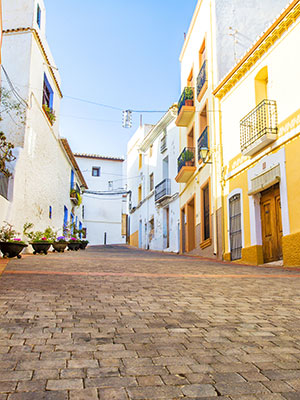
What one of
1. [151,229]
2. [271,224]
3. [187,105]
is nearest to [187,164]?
[187,105]

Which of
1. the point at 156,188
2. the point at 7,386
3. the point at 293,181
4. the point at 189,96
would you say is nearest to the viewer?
the point at 7,386

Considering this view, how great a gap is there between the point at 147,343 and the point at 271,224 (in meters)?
8.92

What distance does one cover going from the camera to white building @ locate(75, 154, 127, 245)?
4016cm

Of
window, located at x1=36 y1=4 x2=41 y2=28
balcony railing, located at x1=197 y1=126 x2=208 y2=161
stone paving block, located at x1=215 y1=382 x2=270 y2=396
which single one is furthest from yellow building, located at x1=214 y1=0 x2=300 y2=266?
stone paving block, located at x1=215 y1=382 x2=270 y2=396

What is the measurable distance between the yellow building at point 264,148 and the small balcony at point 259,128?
25 millimetres

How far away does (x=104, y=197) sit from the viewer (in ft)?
134

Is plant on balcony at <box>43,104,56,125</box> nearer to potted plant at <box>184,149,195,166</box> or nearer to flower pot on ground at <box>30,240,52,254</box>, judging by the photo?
flower pot on ground at <box>30,240,52,254</box>

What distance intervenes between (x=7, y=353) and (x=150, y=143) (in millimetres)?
27579

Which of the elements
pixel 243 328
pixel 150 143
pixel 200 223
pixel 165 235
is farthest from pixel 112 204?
pixel 243 328

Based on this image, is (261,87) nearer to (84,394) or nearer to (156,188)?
(84,394)

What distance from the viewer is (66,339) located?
3119mm

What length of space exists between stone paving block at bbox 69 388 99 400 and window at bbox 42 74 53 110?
1533cm

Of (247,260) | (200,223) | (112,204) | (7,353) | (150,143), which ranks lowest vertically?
(7,353)

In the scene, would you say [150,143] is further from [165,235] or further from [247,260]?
[247,260]
